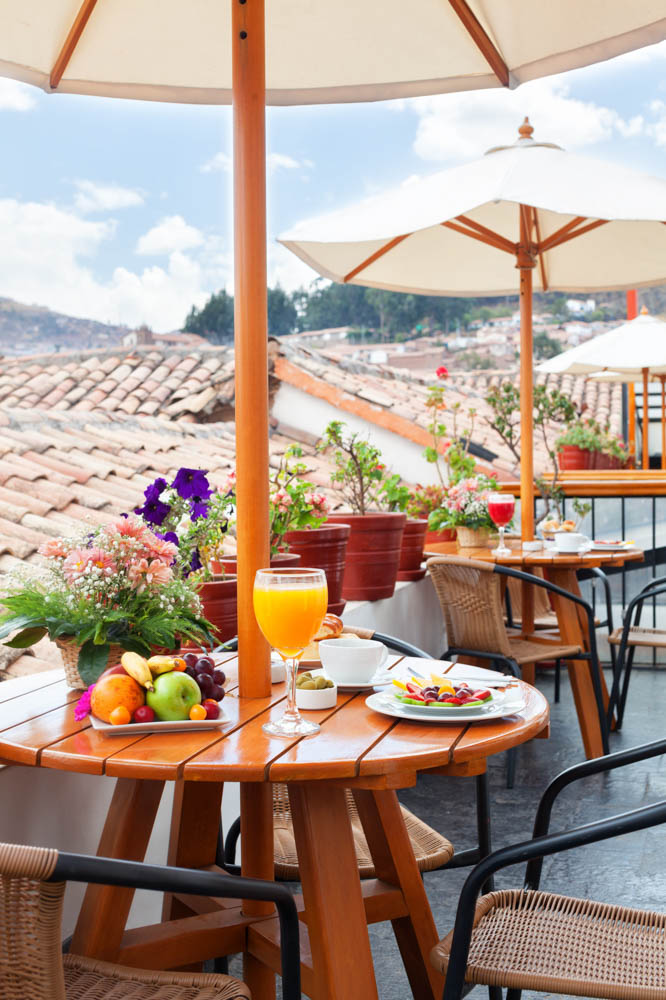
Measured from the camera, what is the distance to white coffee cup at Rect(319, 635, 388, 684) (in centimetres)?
173

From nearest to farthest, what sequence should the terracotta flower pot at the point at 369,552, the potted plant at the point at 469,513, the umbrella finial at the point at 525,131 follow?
the terracotta flower pot at the point at 369,552 → the umbrella finial at the point at 525,131 → the potted plant at the point at 469,513

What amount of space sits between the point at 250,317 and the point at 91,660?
64 cm

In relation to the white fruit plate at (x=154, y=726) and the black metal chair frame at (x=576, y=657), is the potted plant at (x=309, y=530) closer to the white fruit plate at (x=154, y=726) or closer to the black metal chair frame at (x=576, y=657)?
the black metal chair frame at (x=576, y=657)

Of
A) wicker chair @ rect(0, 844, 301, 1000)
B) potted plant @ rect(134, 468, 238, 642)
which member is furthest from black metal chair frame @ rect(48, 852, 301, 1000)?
potted plant @ rect(134, 468, 238, 642)

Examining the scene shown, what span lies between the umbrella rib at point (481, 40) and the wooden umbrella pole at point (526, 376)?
6.53 ft

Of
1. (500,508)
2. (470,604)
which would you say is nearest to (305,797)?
(470,604)

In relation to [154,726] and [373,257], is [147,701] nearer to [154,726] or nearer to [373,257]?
[154,726]

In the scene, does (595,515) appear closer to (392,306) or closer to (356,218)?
(356,218)

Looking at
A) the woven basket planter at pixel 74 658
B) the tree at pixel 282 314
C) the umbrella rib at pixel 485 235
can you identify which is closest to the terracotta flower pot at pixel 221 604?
the woven basket planter at pixel 74 658

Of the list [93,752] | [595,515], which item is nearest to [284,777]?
[93,752]

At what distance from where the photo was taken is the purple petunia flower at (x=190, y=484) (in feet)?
6.93

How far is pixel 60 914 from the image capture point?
107 cm

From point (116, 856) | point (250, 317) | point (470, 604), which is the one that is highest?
point (250, 317)

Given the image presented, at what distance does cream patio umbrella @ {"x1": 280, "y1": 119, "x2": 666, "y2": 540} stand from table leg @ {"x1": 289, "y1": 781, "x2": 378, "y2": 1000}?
2.16 metres
